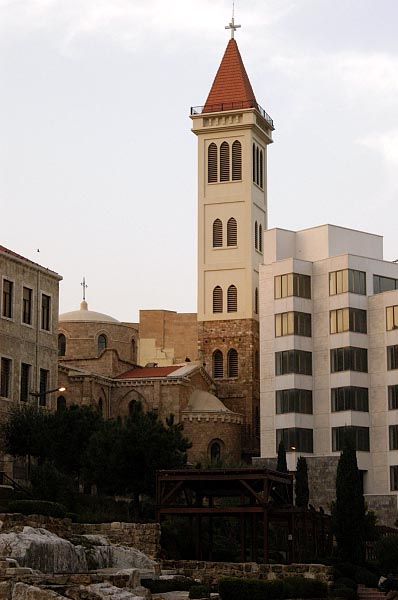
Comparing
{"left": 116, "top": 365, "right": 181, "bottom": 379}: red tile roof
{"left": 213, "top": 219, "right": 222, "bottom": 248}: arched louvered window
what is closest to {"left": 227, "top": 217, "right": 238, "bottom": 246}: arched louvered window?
{"left": 213, "top": 219, "right": 222, "bottom": 248}: arched louvered window

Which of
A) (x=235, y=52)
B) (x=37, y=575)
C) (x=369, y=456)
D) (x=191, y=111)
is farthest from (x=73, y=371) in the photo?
(x=37, y=575)

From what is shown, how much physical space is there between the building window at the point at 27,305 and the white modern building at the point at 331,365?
1930cm

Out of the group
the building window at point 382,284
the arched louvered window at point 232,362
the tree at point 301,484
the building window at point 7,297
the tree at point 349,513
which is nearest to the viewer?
the tree at point 349,513

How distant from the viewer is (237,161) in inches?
3698

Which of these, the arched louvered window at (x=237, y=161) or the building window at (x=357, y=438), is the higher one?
the arched louvered window at (x=237, y=161)

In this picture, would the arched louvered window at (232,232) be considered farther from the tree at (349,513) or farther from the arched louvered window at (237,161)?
the tree at (349,513)

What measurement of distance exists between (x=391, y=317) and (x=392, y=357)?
239 centimetres

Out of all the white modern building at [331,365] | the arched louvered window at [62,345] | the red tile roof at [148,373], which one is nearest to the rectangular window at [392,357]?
the white modern building at [331,365]

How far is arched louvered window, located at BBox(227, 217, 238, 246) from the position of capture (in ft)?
305

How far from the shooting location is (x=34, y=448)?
191 ft

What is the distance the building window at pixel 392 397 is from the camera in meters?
73.8

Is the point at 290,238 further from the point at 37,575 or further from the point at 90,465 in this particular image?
the point at 37,575

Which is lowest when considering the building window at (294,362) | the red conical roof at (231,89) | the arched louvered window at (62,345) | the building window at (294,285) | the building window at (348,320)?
the building window at (294,362)

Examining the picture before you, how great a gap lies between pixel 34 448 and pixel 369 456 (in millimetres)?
24346
